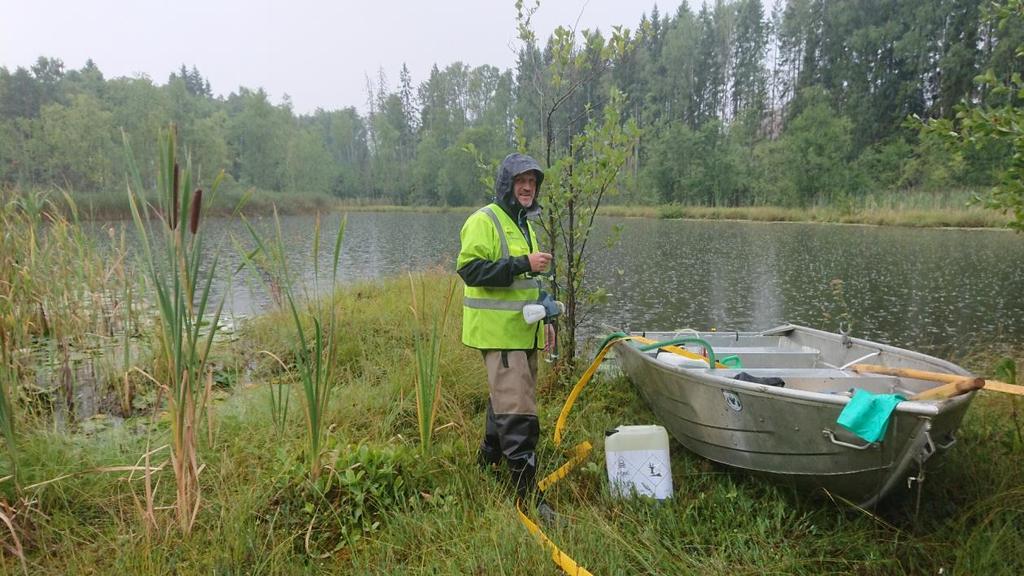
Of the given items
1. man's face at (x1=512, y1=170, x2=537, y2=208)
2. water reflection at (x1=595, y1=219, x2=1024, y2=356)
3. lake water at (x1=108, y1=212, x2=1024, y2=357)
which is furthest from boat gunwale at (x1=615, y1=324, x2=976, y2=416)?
water reflection at (x1=595, y1=219, x2=1024, y2=356)

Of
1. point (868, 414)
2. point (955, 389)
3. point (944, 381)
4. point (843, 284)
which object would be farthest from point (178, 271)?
point (843, 284)

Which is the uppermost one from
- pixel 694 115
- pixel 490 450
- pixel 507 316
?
pixel 694 115

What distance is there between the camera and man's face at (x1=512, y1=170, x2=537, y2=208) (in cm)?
302

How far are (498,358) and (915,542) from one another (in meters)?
2.23

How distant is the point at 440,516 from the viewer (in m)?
2.65

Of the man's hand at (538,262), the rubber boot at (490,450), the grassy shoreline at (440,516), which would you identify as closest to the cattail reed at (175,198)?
the grassy shoreline at (440,516)

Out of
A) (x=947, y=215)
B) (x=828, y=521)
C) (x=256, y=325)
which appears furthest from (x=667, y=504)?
(x=947, y=215)

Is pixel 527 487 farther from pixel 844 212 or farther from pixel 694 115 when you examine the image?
pixel 694 115

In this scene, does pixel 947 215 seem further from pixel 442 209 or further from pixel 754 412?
pixel 442 209

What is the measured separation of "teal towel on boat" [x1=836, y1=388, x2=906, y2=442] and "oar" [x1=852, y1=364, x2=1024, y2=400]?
26cm

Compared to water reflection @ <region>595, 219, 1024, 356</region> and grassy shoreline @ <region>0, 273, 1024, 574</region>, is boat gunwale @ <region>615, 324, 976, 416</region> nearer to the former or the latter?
grassy shoreline @ <region>0, 273, 1024, 574</region>

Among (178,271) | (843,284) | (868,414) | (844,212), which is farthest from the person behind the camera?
(844,212)

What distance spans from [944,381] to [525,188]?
257 cm

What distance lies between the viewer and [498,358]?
288 centimetres
